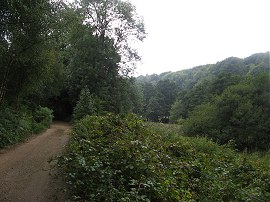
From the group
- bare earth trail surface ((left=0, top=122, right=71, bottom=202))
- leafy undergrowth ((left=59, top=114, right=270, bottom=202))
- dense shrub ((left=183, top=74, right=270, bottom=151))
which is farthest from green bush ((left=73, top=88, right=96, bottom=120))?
dense shrub ((left=183, top=74, right=270, bottom=151))

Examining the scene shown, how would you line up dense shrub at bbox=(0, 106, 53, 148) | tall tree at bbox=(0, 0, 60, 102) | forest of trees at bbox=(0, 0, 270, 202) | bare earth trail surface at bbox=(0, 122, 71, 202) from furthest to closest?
dense shrub at bbox=(0, 106, 53, 148), tall tree at bbox=(0, 0, 60, 102), bare earth trail surface at bbox=(0, 122, 71, 202), forest of trees at bbox=(0, 0, 270, 202)

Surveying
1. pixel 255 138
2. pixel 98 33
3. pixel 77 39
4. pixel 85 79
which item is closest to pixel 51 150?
pixel 85 79

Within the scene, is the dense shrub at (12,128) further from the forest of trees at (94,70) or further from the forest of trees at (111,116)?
the forest of trees at (94,70)

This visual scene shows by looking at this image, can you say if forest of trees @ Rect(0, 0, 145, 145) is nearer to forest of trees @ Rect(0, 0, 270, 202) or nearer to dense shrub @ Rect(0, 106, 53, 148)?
forest of trees @ Rect(0, 0, 270, 202)

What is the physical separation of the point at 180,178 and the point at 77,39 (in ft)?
79.4

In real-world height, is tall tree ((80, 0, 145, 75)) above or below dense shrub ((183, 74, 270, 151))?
above

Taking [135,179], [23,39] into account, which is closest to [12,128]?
[23,39]

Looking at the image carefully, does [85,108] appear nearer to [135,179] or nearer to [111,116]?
[111,116]

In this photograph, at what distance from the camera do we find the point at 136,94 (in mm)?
31172

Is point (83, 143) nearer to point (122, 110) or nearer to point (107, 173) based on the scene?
point (107, 173)

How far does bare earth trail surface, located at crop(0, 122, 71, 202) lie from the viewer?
6039 mm

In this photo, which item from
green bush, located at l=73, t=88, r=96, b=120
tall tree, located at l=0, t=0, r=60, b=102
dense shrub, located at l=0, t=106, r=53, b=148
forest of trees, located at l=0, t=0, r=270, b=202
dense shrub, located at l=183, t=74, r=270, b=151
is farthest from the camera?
dense shrub, located at l=183, t=74, r=270, b=151

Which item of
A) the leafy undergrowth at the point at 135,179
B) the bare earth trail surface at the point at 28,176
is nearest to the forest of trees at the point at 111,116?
the leafy undergrowth at the point at 135,179

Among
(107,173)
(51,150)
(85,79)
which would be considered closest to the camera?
(107,173)
